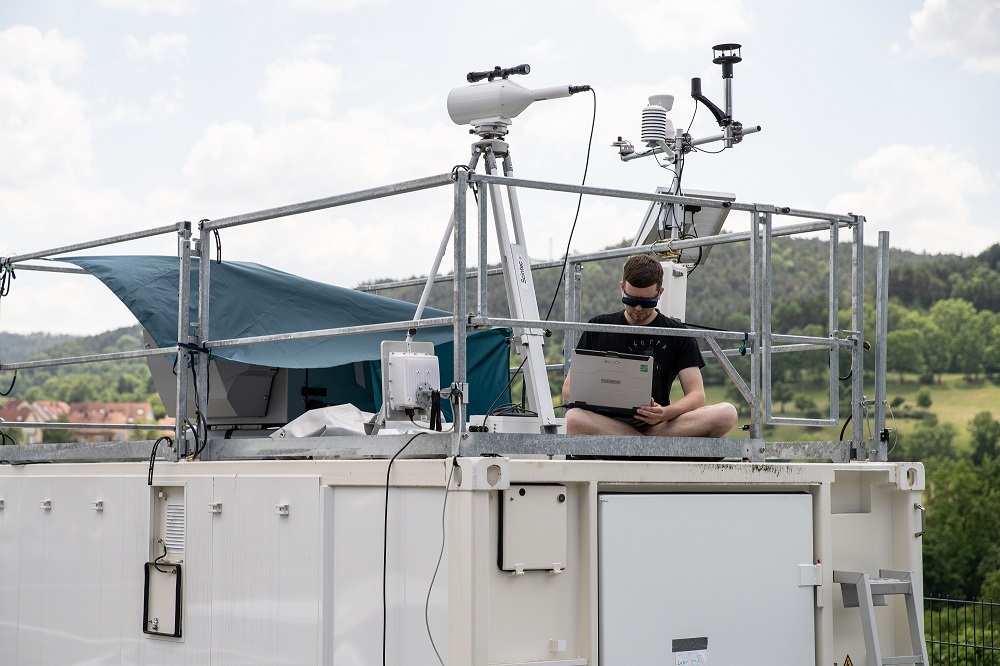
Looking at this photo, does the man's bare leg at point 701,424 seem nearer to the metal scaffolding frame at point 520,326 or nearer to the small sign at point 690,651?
the metal scaffolding frame at point 520,326

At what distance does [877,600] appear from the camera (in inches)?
222

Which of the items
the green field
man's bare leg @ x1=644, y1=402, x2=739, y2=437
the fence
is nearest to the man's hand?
man's bare leg @ x1=644, y1=402, x2=739, y2=437

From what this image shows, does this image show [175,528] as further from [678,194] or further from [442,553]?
[678,194]

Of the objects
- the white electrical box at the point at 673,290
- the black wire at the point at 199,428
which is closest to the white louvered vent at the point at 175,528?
the black wire at the point at 199,428

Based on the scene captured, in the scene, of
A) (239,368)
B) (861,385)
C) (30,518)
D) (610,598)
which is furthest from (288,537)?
(861,385)

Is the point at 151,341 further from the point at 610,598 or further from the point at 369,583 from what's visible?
the point at 610,598

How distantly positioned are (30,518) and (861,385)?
446 centimetres

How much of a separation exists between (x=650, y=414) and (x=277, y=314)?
99.0 inches

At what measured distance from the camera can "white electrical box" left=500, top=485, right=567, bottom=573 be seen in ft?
14.7

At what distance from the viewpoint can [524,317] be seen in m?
5.89

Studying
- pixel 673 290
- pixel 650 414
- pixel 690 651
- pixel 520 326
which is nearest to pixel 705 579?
pixel 690 651

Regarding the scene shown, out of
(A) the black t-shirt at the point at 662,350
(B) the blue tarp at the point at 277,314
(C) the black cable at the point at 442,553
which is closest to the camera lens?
(C) the black cable at the point at 442,553

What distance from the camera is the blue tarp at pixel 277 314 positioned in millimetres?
6500

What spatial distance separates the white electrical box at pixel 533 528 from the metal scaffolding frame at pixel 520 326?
9.6 inches
